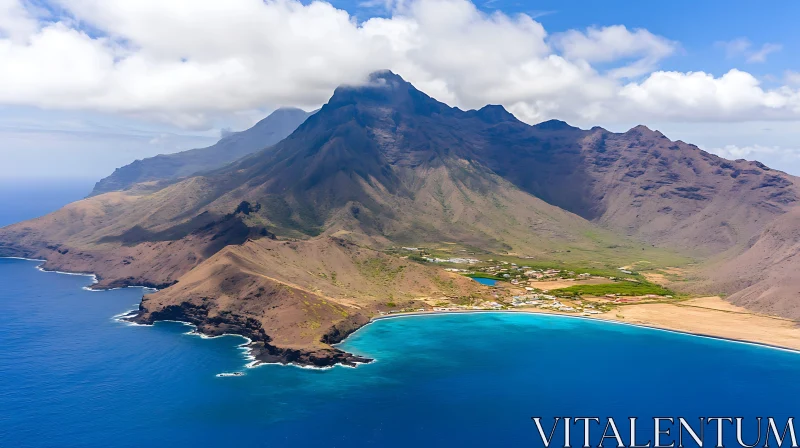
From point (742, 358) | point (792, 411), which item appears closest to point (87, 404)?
point (792, 411)

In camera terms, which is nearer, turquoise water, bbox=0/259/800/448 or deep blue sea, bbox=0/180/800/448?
deep blue sea, bbox=0/180/800/448

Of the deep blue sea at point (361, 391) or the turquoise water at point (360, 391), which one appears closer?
the deep blue sea at point (361, 391)

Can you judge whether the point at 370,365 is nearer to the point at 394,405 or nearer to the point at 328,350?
the point at 328,350
